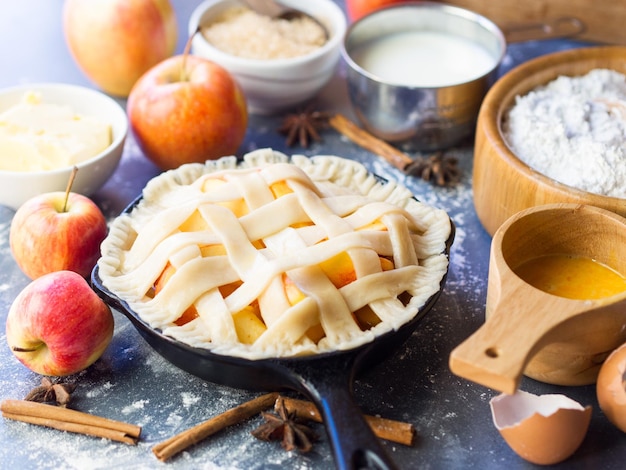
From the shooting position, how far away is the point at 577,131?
1428mm

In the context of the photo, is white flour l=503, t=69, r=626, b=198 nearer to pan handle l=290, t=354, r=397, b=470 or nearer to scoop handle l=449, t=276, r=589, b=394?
scoop handle l=449, t=276, r=589, b=394

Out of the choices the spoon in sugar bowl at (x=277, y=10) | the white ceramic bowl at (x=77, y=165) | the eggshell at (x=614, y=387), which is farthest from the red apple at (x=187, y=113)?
the eggshell at (x=614, y=387)

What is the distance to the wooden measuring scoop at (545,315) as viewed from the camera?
37.9 inches

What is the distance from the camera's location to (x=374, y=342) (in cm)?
109

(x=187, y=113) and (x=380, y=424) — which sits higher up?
(x=187, y=113)

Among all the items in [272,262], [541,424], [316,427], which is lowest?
[316,427]

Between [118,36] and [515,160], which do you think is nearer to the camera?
[515,160]

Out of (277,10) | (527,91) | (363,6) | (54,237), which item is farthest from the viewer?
(363,6)

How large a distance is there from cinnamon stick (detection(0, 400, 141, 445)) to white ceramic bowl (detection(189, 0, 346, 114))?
90cm

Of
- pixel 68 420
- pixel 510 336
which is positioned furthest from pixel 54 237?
pixel 510 336

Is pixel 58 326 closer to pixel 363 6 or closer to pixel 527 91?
pixel 527 91

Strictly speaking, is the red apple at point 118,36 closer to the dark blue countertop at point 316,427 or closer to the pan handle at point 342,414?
the dark blue countertop at point 316,427

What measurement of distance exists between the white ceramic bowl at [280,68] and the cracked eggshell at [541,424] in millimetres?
957

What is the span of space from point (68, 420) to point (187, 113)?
0.69 m
